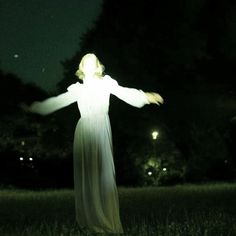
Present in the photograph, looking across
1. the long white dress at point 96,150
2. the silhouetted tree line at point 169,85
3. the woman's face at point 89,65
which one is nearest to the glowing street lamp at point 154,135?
the silhouetted tree line at point 169,85

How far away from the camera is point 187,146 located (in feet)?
122

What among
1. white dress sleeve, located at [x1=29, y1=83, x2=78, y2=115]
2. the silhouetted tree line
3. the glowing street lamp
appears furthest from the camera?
the glowing street lamp

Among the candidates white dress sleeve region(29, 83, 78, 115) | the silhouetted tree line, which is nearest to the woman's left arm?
white dress sleeve region(29, 83, 78, 115)

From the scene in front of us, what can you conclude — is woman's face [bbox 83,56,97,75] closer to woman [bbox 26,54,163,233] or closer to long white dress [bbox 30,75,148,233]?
woman [bbox 26,54,163,233]

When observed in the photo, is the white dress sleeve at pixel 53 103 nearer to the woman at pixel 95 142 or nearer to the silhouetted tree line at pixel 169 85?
the woman at pixel 95 142

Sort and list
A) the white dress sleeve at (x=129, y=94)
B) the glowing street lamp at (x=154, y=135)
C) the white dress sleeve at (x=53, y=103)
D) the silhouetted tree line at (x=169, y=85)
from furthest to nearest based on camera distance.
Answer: the glowing street lamp at (x=154, y=135) < the silhouetted tree line at (x=169, y=85) < the white dress sleeve at (x=129, y=94) < the white dress sleeve at (x=53, y=103)

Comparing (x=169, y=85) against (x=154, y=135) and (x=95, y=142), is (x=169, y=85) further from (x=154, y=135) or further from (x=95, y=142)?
(x=95, y=142)

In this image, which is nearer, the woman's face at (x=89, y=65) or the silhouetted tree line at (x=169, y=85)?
the woman's face at (x=89, y=65)

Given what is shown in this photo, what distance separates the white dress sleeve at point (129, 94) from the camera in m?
8.92

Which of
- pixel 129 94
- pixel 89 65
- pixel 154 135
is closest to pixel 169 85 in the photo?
pixel 154 135

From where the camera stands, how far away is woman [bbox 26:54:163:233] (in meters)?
8.89

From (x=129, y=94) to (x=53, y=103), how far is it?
2.88ft

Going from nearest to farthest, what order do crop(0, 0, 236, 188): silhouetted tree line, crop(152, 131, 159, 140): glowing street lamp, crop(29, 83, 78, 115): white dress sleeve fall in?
crop(29, 83, 78, 115): white dress sleeve < crop(0, 0, 236, 188): silhouetted tree line < crop(152, 131, 159, 140): glowing street lamp

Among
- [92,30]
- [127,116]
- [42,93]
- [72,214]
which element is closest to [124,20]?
[92,30]
